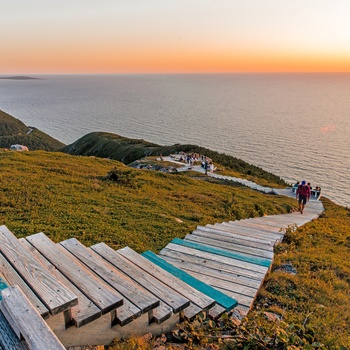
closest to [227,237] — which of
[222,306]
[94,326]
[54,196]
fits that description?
[222,306]

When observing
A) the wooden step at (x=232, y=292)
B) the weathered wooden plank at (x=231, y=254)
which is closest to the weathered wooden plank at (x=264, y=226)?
the weathered wooden plank at (x=231, y=254)

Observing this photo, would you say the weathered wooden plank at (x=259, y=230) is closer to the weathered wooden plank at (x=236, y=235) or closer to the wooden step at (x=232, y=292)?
the weathered wooden plank at (x=236, y=235)

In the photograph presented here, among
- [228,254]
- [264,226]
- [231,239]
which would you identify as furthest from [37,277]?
[264,226]

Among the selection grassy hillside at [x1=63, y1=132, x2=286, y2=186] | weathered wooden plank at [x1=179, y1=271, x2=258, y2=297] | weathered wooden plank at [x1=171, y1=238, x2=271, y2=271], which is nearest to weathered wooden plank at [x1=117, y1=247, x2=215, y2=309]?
A: weathered wooden plank at [x1=179, y1=271, x2=258, y2=297]

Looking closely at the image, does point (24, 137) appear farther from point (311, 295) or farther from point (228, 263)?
point (311, 295)

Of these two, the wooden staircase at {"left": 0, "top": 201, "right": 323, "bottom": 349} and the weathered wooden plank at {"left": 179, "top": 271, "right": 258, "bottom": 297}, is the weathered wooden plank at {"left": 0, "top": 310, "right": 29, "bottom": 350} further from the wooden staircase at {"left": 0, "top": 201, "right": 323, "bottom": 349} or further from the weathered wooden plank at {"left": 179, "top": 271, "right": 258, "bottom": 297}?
the weathered wooden plank at {"left": 179, "top": 271, "right": 258, "bottom": 297}

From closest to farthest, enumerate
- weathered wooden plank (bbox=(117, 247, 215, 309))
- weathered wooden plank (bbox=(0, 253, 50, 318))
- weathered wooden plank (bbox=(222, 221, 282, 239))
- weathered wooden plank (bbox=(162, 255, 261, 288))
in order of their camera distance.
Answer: weathered wooden plank (bbox=(0, 253, 50, 318)), weathered wooden plank (bbox=(117, 247, 215, 309)), weathered wooden plank (bbox=(162, 255, 261, 288)), weathered wooden plank (bbox=(222, 221, 282, 239))

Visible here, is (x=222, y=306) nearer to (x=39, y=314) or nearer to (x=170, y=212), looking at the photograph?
(x=39, y=314)
